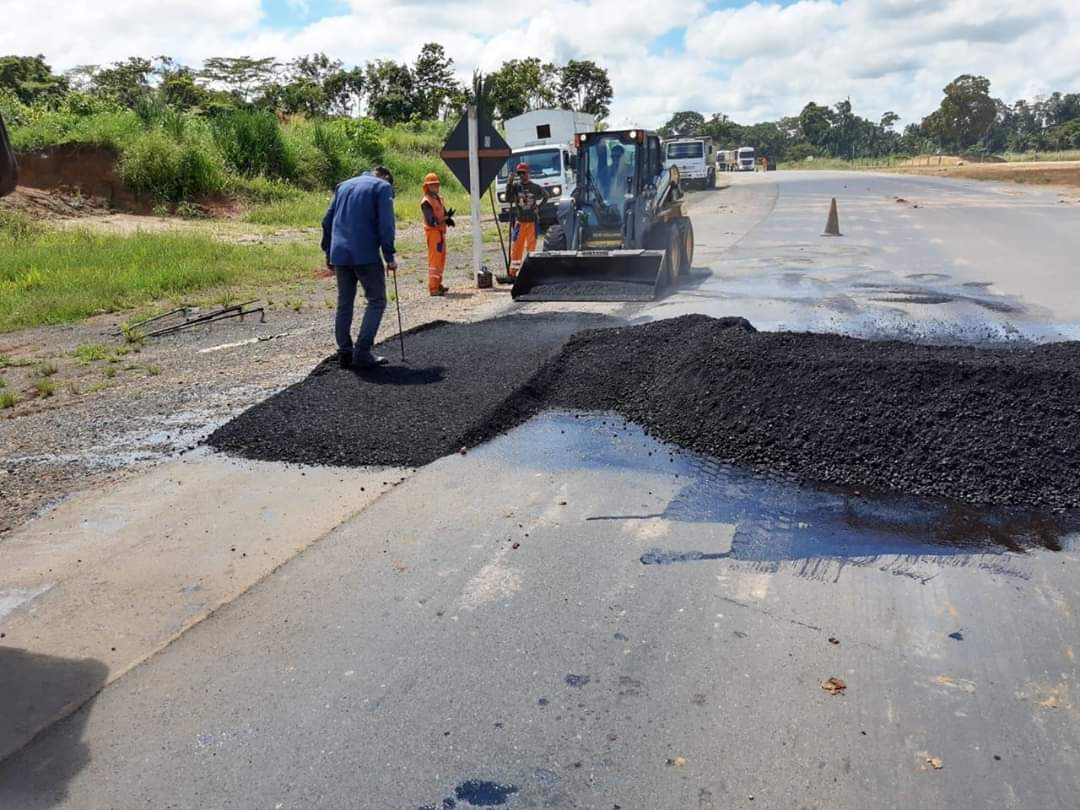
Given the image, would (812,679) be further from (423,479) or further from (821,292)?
(821,292)

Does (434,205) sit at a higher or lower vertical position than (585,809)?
higher

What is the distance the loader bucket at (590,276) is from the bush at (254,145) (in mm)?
17733

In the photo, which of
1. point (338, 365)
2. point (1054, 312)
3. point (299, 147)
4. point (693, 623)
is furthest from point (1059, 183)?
point (693, 623)

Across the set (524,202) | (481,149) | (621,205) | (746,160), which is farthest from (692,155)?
(746,160)

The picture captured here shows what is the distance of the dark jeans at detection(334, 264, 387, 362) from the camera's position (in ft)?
26.5

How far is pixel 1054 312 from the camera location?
10.6 metres

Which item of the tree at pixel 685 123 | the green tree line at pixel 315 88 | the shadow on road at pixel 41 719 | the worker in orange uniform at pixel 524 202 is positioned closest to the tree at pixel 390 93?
the green tree line at pixel 315 88

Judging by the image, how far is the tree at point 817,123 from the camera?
11869 centimetres

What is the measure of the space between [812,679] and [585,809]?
43.6 inches

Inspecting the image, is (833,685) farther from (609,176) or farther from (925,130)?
(925,130)

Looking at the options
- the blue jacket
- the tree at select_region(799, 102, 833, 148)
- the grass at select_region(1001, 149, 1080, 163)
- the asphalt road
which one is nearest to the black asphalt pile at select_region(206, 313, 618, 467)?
the asphalt road

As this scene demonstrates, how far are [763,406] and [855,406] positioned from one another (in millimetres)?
609

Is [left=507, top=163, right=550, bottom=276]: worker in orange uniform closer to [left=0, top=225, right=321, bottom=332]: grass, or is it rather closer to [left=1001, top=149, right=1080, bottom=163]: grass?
[left=0, top=225, right=321, bottom=332]: grass

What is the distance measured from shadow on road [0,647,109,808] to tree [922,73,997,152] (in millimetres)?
93778
